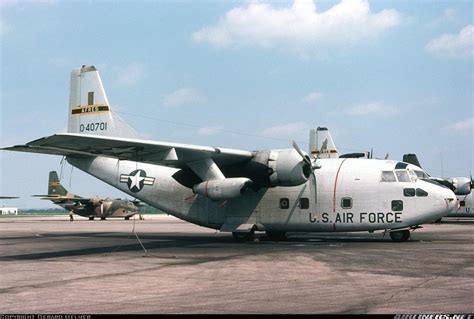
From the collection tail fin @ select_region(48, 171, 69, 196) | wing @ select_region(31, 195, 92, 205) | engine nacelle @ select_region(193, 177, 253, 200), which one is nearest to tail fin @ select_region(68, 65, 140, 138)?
engine nacelle @ select_region(193, 177, 253, 200)

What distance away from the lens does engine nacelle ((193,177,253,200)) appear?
21.0 meters

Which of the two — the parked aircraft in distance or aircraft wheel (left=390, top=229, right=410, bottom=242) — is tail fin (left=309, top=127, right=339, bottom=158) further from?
aircraft wheel (left=390, top=229, right=410, bottom=242)

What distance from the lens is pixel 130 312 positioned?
7961 mm

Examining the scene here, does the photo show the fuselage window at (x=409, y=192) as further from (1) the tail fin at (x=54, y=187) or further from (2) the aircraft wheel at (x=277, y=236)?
(1) the tail fin at (x=54, y=187)

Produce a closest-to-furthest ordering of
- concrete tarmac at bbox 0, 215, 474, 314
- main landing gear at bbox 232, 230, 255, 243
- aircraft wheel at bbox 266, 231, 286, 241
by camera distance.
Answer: concrete tarmac at bbox 0, 215, 474, 314 → main landing gear at bbox 232, 230, 255, 243 → aircraft wheel at bbox 266, 231, 286, 241

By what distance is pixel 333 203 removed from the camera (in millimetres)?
22406

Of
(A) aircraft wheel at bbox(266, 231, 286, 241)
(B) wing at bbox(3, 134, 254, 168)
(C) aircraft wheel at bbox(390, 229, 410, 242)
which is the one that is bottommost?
(A) aircraft wheel at bbox(266, 231, 286, 241)

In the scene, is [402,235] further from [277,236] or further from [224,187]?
[224,187]

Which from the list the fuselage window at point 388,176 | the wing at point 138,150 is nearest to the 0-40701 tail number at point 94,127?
the wing at point 138,150

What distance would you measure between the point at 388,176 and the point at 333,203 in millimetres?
2524

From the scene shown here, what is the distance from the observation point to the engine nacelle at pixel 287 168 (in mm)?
→ 21484

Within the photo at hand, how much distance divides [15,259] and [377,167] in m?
14.4

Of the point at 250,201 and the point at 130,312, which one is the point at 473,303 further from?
the point at 250,201

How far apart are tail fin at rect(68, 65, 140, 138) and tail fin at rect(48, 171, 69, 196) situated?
41215 mm
